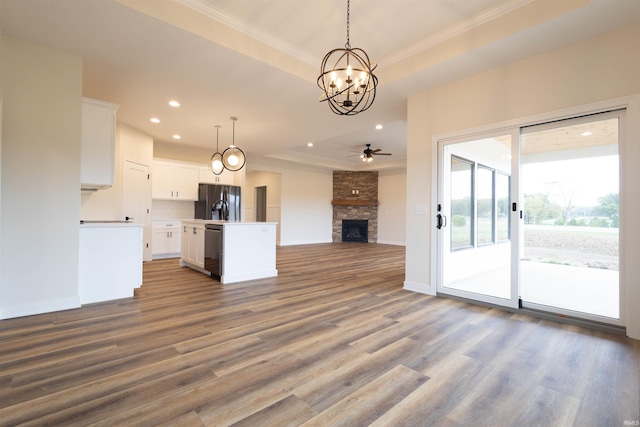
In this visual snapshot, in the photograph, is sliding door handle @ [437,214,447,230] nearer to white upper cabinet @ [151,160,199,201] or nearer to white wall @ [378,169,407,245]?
white upper cabinet @ [151,160,199,201]

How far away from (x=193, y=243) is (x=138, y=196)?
184 cm

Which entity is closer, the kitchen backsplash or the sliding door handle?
→ the sliding door handle

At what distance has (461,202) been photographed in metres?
4.06

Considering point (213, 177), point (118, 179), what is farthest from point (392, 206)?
point (118, 179)

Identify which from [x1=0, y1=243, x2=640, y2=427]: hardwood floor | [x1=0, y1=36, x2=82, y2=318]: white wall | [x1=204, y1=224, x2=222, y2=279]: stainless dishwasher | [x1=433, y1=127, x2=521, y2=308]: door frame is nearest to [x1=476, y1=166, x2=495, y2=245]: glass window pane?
[x1=433, y1=127, x2=521, y2=308]: door frame

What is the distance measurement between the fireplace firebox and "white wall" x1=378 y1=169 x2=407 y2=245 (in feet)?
1.73

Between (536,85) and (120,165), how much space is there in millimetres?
6797

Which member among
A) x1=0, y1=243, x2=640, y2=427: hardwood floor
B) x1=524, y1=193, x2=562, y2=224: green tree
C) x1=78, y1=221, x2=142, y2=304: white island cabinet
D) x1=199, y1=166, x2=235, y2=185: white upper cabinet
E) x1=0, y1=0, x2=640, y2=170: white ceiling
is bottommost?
x1=0, y1=243, x2=640, y2=427: hardwood floor

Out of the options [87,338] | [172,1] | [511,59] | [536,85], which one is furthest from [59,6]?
[536,85]

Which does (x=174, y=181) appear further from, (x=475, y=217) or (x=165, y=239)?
(x=475, y=217)

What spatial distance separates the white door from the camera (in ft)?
19.0

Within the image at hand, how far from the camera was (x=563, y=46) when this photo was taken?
9.36 ft

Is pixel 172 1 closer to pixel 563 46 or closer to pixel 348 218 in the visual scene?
pixel 563 46

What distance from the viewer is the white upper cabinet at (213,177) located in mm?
7348
